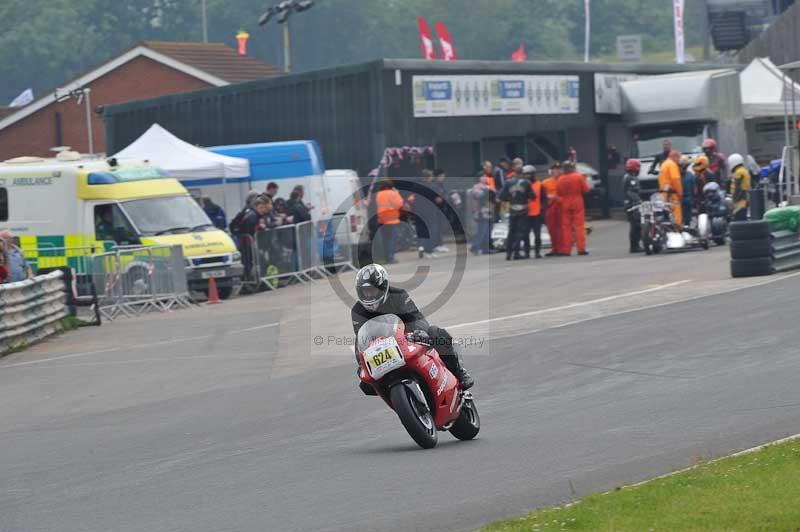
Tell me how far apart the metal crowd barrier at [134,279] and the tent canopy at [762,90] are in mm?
19991

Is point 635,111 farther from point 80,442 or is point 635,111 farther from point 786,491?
point 786,491

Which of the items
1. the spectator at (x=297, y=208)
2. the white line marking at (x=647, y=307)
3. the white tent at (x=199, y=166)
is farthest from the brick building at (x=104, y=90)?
the white line marking at (x=647, y=307)

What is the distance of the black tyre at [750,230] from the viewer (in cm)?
1952

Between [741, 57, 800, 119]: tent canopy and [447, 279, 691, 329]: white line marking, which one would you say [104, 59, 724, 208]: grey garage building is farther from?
[447, 279, 691, 329]: white line marking

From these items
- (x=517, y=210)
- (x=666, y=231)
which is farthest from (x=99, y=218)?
(x=666, y=231)

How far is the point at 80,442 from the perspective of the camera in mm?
11641

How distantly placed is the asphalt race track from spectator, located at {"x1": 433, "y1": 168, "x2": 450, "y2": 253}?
9232 mm

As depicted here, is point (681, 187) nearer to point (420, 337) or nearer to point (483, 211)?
point (483, 211)

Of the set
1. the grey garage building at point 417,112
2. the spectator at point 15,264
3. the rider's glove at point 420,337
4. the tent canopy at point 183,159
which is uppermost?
the grey garage building at point 417,112

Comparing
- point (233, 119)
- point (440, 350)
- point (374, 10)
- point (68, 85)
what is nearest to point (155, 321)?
point (440, 350)

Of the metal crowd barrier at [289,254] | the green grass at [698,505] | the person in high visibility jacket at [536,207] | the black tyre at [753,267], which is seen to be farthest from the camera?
the person in high visibility jacket at [536,207]

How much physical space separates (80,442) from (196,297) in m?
14.3

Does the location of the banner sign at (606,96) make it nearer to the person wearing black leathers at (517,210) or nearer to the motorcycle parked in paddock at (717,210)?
the person wearing black leathers at (517,210)

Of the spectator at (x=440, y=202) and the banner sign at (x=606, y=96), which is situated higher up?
the banner sign at (x=606, y=96)
